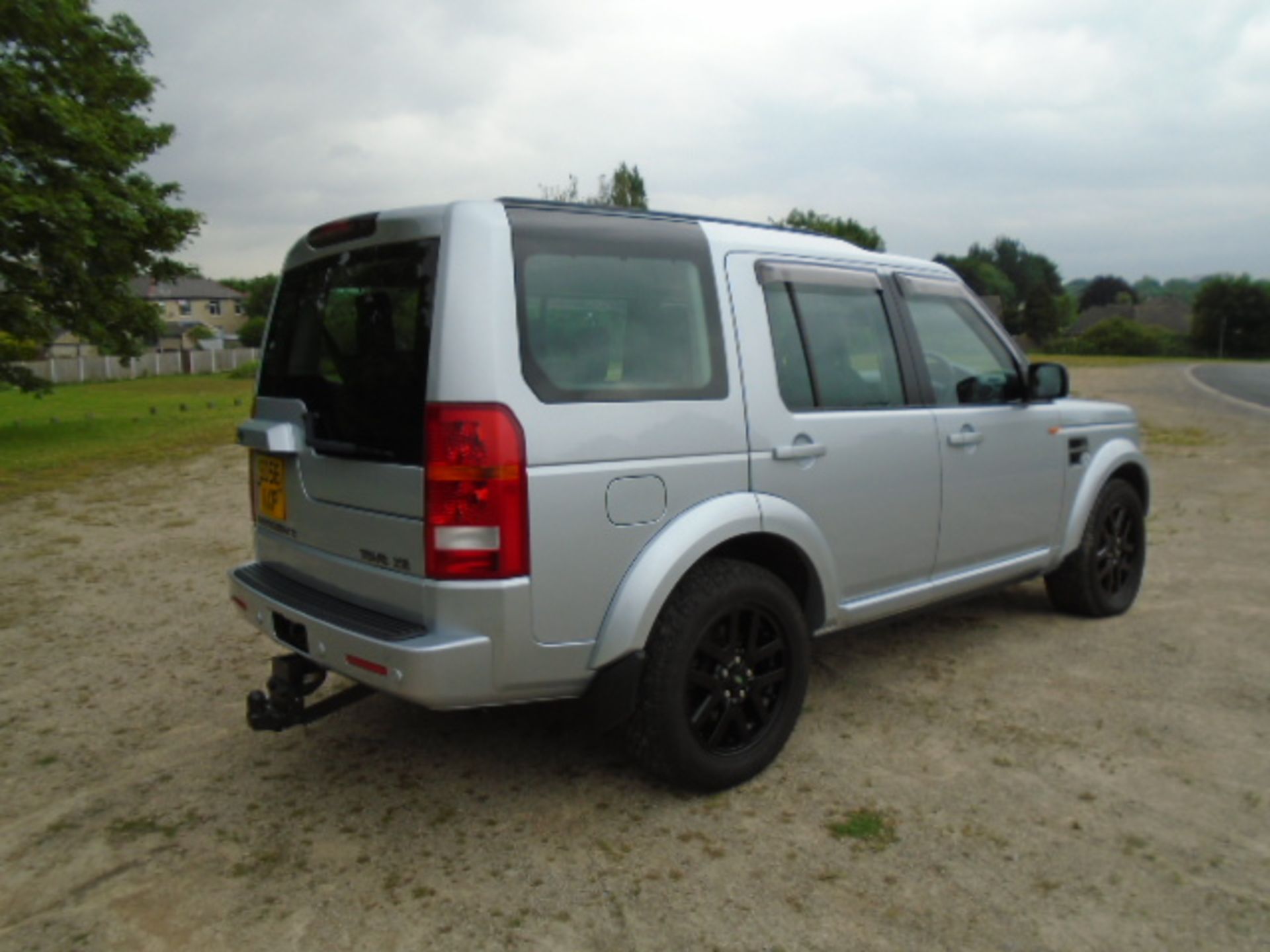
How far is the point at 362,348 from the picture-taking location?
9.63 feet

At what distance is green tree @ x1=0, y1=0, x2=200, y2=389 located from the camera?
1440cm

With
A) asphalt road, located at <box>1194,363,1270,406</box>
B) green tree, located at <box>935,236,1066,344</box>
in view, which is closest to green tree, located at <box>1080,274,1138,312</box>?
green tree, located at <box>935,236,1066,344</box>

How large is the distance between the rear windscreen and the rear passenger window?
4.22 feet

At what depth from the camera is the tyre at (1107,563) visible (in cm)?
487

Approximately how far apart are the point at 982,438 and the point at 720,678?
1.79m

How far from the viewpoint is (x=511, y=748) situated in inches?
139

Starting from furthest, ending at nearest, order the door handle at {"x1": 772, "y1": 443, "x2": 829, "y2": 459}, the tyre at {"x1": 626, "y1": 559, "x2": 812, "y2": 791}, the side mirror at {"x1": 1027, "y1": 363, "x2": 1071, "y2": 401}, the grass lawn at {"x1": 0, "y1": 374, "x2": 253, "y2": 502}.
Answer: the grass lawn at {"x1": 0, "y1": 374, "x2": 253, "y2": 502}, the side mirror at {"x1": 1027, "y1": 363, "x2": 1071, "y2": 401}, the door handle at {"x1": 772, "y1": 443, "x2": 829, "y2": 459}, the tyre at {"x1": 626, "y1": 559, "x2": 812, "y2": 791}

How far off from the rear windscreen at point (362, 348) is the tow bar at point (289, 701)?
0.74 meters

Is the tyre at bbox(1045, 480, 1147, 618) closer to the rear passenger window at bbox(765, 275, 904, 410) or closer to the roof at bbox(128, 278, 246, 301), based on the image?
the rear passenger window at bbox(765, 275, 904, 410)

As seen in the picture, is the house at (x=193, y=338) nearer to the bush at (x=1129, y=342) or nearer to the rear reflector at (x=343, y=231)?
the bush at (x=1129, y=342)

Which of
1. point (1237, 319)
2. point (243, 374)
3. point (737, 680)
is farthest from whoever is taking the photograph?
point (1237, 319)

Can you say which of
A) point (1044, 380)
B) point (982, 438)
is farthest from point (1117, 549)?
point (982, 438)

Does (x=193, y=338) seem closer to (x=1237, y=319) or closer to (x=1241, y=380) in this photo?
(x=1241, y=380)

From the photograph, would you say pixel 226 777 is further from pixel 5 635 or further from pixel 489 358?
pixel 5 635
